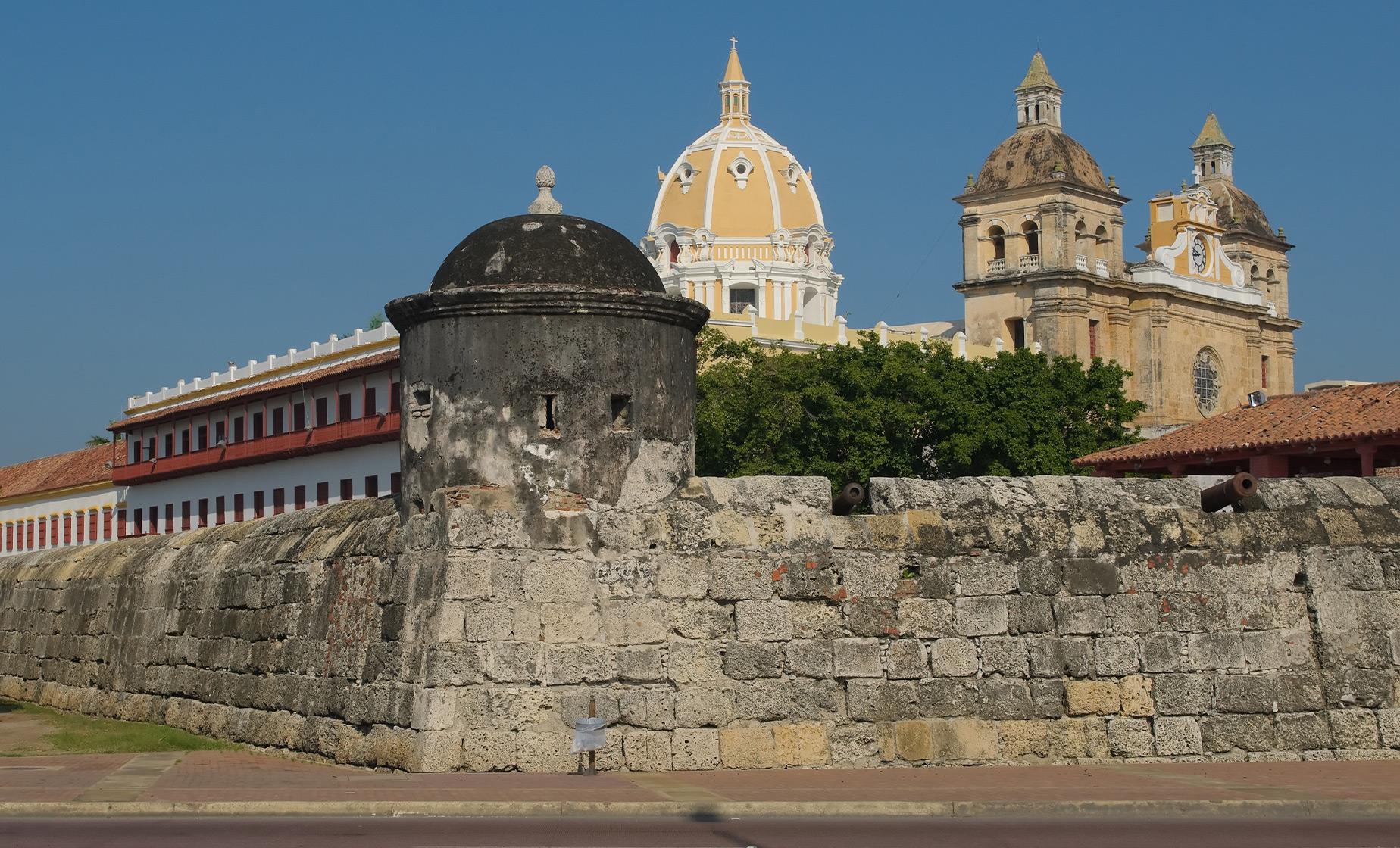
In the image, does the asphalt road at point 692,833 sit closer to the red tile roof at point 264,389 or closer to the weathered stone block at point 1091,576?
the weathered stone block at point 1091,576

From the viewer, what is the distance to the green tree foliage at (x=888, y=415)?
166ft

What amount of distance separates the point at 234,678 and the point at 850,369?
3641 cm

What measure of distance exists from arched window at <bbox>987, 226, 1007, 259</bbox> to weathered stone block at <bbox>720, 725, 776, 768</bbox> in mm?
75034

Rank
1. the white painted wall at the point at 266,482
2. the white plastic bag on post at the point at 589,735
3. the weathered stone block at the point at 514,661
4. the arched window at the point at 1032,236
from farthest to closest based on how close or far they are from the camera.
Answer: the arched window at the point at 1032,236, the white painted wall at the point at 266,482, the weathered stone block at the point at 514,661, the white plastic bag on post at the point at 589,735

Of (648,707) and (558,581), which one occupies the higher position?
(558,581)

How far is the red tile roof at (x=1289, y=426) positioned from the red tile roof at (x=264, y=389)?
2661cm

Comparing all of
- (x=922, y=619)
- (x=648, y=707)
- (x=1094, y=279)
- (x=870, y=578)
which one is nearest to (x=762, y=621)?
(x=870, y=578)

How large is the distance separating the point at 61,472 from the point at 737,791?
7029 centimetres

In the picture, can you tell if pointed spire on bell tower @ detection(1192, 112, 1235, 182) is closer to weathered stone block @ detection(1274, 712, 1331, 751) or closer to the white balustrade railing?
the white balustrade railing

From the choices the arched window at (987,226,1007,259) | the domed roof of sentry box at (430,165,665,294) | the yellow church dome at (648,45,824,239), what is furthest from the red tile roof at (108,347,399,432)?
the domed roof of sentry box at (430,165,665,294)

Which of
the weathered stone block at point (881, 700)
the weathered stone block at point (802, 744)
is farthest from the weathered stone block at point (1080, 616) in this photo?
the weathered stone block at point (802, 744)

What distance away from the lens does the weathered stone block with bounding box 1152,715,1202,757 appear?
13852mm

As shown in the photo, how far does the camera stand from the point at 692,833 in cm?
1079

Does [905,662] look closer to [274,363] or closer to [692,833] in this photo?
[692,833]
